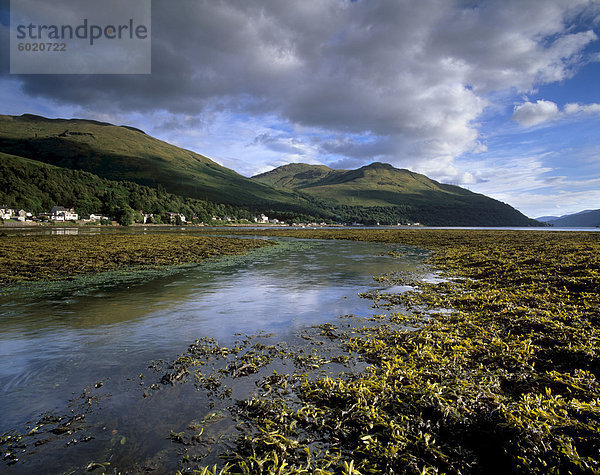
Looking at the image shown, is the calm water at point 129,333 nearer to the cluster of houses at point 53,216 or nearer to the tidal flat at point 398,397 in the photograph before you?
the tidal flat at point 398,397

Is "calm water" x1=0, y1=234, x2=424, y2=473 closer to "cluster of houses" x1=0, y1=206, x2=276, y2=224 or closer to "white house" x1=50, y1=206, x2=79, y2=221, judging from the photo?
"cluster of houses" x1=0, y1=206, x2=276, y2=224

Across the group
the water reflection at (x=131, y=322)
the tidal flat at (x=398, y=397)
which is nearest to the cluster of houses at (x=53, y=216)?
the water reflection at (x=131, y=322)

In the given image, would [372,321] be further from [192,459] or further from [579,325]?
[192,459]

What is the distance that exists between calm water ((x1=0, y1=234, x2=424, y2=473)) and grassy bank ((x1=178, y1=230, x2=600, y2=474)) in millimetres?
1687

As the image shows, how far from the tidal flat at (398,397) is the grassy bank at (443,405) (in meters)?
0.02

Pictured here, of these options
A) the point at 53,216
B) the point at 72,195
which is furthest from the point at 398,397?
the point at 72,195

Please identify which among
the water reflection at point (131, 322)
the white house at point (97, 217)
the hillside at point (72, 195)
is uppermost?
the hillside at point (72, 195)

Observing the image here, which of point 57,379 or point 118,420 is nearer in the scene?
point 118,420

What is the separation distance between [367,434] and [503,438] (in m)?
2.07

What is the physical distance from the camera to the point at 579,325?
30.7 ft

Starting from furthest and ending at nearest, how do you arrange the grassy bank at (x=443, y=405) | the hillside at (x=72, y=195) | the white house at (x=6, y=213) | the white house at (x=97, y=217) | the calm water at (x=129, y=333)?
the white house at (x=97, y=217), the hillside at (x=72, y=195), the white house at (x=6, y=213), the calm water at (x=129, y=333), the grassy bank at (x=443, y=405)

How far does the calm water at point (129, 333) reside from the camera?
5.17 meters

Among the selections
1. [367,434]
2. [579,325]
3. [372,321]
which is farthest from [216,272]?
[579,325]

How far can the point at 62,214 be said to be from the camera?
136250mm
